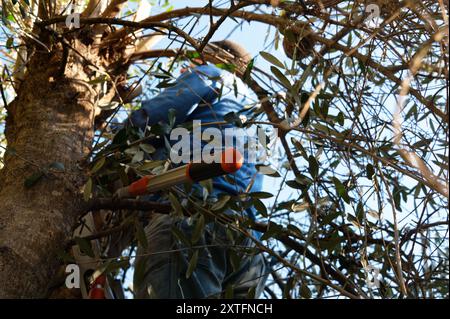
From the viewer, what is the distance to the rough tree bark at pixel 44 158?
92.4 inches

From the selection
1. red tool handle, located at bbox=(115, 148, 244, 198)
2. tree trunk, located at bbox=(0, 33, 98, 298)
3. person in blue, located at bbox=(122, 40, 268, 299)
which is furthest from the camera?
person in blue, located at bbox=(122, 40, 268, 299)

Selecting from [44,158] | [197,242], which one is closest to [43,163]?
[44,158]

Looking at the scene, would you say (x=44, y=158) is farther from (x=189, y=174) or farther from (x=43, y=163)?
(x=189, y=174)

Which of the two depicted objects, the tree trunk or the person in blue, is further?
the person in blue

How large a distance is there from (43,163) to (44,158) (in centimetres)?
3

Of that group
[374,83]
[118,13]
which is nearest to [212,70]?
[118,13]

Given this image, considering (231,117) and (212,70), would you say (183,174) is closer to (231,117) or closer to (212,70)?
(231,117)

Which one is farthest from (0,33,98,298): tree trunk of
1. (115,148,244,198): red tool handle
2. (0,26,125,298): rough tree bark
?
(115,148,244,198): red tool handle

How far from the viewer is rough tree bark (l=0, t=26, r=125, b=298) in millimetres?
2346

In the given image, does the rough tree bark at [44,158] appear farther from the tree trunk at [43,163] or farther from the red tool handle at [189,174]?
the red tool handle at [189,174]

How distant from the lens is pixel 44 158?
2646 millimetres

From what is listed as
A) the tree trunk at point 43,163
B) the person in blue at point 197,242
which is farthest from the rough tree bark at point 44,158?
the person in blue at point 197,242

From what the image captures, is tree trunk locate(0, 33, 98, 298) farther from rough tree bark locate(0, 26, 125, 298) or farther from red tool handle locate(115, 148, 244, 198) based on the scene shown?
red tool handle locate(115, 148, 244, 198)

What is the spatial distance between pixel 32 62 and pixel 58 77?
0.17 m
